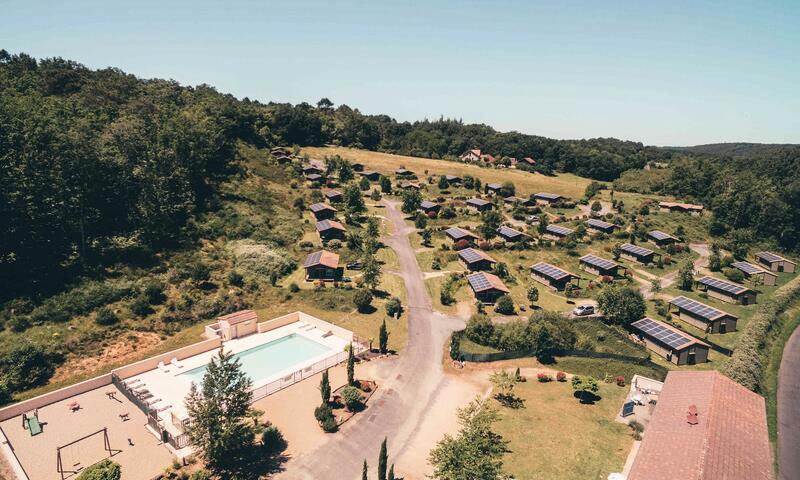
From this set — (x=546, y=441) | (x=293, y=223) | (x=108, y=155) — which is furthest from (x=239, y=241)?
(x=546, y=441)

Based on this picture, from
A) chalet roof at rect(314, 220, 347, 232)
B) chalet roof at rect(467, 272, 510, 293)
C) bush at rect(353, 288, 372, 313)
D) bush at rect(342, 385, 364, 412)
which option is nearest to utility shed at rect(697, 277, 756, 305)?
chalet roof at rect(467, 272, 510, 293)

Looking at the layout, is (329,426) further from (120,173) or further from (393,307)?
(120,173)

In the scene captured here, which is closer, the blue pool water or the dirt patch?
the dirt patch

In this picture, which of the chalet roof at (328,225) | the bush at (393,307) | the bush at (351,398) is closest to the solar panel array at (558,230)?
the chalet roof at (328,225)

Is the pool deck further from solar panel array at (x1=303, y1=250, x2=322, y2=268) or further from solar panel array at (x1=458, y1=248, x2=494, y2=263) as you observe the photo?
solar panel array at (x1=458, y1=248, x2=494, y2=263)

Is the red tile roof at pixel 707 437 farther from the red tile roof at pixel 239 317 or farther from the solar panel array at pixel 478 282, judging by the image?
the red tile roof at pixel 239 317
